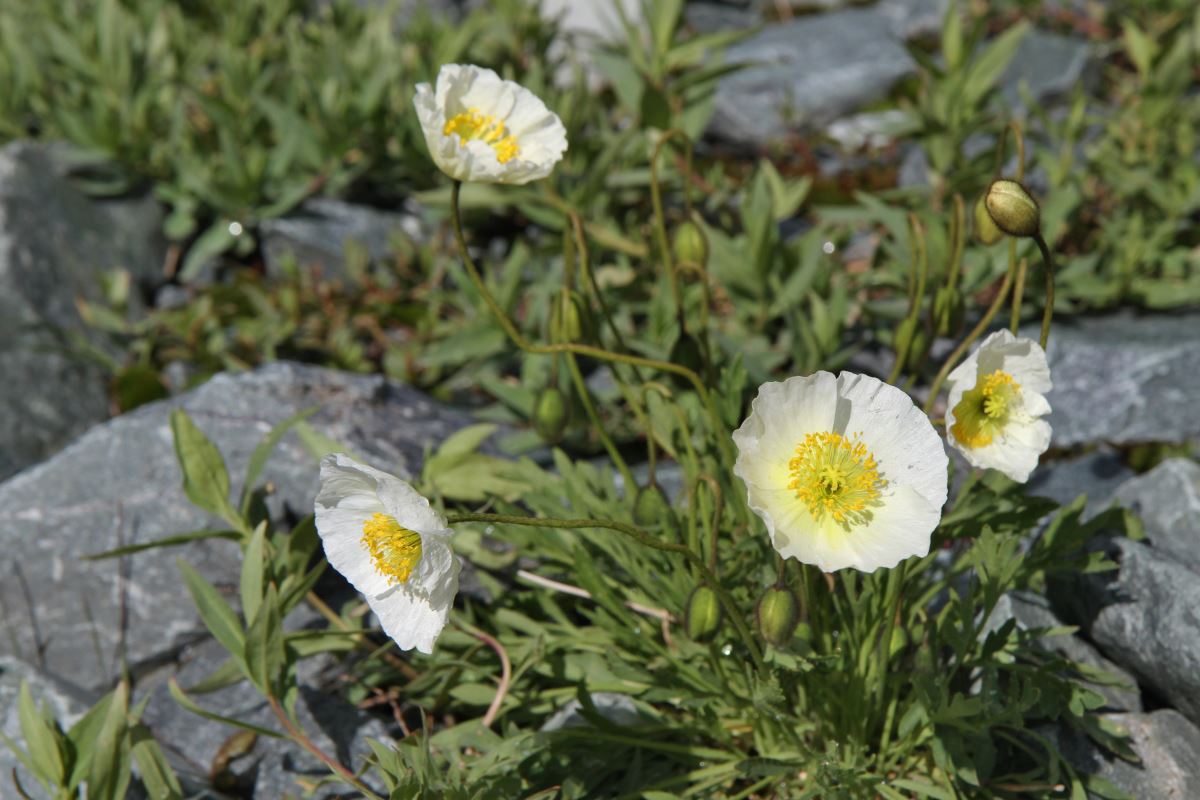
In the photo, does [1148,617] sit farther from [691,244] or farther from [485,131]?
[485,131]

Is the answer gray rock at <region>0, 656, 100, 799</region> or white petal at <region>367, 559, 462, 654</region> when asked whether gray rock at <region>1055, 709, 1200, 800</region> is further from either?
gray rock at <region>0, 656, 100, 799</region>

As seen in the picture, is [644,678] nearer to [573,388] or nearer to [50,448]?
[573,388]

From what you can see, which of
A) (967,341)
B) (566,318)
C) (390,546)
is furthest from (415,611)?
(967,341)

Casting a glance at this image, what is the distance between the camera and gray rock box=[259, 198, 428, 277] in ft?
12.4

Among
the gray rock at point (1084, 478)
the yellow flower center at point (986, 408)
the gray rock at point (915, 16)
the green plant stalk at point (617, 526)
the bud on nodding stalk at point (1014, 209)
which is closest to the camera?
the green plant stalk at point (617, 526)

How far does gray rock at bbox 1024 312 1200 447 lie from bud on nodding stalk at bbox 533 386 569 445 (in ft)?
4.30

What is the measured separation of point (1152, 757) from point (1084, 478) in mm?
932

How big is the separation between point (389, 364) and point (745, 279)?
1017mm

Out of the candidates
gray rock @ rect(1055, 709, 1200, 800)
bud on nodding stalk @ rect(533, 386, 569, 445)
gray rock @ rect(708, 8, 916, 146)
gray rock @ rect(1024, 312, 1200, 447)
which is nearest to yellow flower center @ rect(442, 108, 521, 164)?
bud on nodding stalk @ rect(533, 386, 569, 445)

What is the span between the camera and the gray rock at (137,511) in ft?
8.47

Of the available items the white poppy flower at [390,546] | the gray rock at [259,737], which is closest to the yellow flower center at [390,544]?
the white poppy flower at [390,546]

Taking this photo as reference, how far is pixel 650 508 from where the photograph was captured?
Answer: 2.19 metres

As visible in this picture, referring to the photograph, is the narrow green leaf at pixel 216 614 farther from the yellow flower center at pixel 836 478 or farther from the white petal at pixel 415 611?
the yellow flower center at pixel 836 478

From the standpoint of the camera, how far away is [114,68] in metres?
4.01
